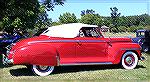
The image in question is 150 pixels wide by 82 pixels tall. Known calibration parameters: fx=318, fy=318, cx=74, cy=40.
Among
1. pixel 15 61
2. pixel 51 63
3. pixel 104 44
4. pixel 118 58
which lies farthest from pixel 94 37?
pixel 15 61

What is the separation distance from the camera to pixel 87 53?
9.59 m

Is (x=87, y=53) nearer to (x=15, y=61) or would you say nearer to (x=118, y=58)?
(x=118, y=58)

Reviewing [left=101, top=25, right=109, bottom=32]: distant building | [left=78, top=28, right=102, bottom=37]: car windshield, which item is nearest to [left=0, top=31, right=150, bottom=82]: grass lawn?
[left=78, top=28, right=102, bottom=37]: car windshield

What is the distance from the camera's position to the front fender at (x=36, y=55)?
880cm

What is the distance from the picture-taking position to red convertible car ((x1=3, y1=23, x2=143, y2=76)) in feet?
29.2

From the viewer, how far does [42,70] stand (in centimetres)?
916

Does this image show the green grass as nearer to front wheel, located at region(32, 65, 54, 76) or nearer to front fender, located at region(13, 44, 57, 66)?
front wheel, located at region(32, 65, 54, 76)

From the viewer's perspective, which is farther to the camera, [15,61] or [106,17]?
Result: [106,17]

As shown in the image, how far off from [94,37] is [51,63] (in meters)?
1.65

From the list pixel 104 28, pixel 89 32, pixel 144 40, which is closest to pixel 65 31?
pixel 89 32

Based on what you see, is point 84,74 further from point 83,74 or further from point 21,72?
point 21,72

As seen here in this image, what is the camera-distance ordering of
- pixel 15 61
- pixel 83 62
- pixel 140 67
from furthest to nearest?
pixel 140 67 < pixel 83 62 < pixel 15 61

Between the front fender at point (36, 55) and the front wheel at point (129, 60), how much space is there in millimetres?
2350

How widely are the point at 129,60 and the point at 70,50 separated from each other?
2.02 m
